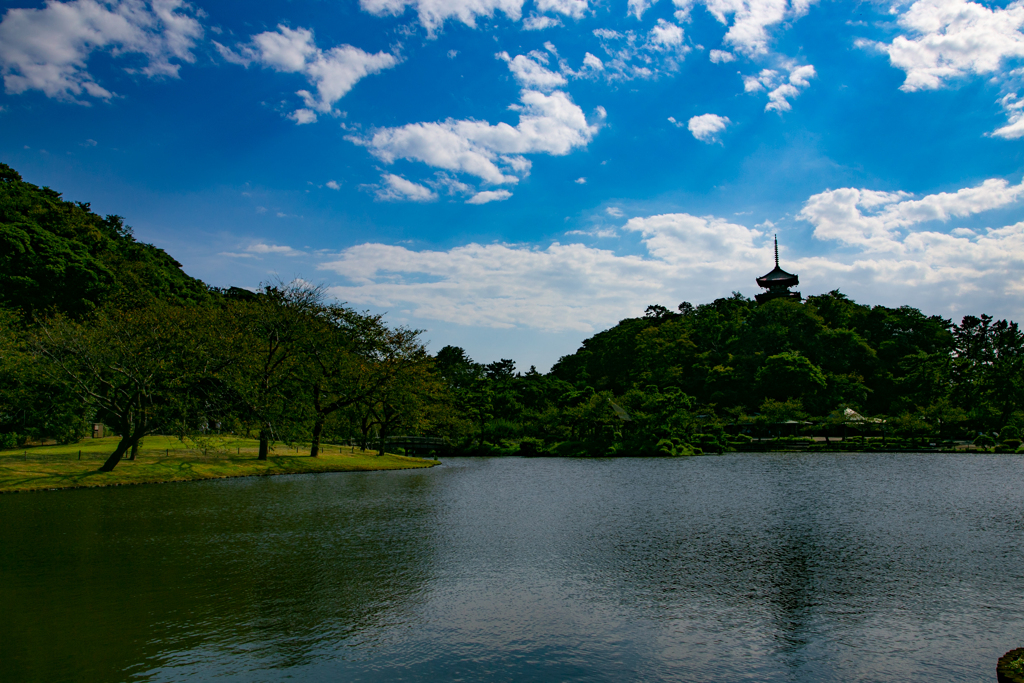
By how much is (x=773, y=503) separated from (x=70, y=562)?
2191 cm

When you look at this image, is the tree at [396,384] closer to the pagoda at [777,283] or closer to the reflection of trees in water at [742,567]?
the reflection of trees in water at [742,567]

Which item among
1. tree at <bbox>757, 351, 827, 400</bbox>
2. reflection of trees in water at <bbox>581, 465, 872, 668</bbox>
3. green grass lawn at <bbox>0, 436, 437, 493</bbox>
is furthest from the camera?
tree at <bbox>757, 351, 827, 400</bbox>

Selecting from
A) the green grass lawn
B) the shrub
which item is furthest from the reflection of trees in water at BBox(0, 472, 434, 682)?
the shrub

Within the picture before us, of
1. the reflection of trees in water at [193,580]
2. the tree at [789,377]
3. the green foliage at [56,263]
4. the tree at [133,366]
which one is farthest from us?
the tree at [789,377]

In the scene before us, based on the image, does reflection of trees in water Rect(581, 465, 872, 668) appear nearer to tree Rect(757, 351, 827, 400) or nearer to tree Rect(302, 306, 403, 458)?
tree Rect(302, 306, 403, 458)

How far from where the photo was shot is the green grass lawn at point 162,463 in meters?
27.0

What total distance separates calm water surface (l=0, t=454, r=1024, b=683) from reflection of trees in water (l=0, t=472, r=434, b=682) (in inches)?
2.2

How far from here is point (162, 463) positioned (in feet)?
105

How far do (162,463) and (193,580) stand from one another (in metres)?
23.4

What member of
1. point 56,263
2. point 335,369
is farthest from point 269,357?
point 56,263

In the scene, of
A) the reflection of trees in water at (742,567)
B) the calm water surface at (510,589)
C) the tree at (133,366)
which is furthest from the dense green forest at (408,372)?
the reflection of trees in water at (742,567)

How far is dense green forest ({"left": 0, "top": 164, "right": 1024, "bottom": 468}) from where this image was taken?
3005 cm

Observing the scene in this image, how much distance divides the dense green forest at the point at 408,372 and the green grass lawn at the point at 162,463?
137cm

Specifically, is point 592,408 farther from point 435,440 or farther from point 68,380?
point 68,380
